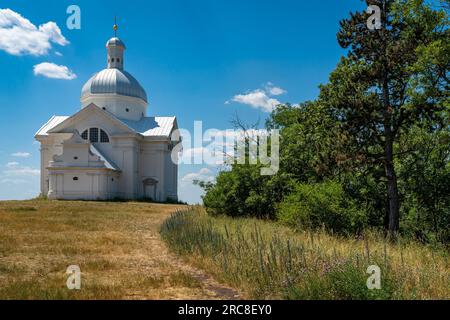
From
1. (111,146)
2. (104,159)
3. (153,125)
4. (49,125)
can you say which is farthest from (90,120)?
(49,125)

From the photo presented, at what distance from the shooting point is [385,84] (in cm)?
2016

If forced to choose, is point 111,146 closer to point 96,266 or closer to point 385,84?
point 385,84

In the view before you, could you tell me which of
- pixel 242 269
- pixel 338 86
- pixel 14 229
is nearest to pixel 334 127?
pixel 338 86

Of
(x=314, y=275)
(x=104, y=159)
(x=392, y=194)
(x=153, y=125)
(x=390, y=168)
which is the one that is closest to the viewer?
(x=314, y=275)

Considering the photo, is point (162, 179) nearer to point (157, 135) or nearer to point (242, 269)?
point (157, 135)

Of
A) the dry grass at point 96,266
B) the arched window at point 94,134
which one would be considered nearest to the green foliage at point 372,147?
the dry grass at point 96,266

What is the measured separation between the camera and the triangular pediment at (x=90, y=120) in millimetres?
49750

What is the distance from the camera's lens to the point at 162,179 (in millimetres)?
51750

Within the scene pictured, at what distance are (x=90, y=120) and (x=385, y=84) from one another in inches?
1475

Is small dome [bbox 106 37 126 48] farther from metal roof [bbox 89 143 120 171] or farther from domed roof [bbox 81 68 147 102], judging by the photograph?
metal roof [bbox 89 143 120 171]

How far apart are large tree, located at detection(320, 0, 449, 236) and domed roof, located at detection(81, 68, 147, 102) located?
38.1m

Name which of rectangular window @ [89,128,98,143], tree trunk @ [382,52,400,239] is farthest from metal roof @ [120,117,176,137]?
tree trunk @ [382,52,400,239]

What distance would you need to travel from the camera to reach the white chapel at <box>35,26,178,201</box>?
1789 inches
